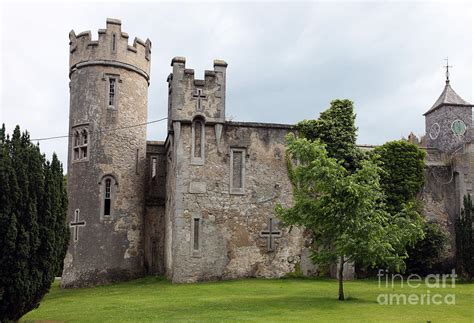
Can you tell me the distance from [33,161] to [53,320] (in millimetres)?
4822

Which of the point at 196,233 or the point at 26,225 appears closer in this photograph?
the point at 26,225

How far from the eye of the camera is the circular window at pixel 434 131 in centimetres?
3488

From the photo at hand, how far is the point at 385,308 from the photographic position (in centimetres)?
1853

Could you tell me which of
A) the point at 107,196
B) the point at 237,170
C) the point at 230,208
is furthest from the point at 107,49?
the point at 230,208

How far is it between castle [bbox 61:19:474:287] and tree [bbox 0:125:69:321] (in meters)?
10.5

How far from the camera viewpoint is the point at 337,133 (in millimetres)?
29469

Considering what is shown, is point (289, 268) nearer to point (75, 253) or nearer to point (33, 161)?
point (75, 253)

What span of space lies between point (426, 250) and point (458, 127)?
27.1ft

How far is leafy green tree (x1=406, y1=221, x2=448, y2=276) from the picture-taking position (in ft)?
97.8

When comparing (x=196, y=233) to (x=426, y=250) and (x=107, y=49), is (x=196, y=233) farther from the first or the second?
(x=426, y=250)

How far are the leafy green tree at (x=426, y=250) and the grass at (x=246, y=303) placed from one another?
9.75 feet

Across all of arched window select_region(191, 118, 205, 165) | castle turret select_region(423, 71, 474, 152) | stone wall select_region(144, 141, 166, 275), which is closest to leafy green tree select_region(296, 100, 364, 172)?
arched window select_region(191, 118, 205, 165)

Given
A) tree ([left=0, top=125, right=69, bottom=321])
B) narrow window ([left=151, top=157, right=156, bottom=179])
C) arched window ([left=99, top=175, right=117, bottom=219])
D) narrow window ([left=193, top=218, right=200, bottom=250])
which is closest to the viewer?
tree ([left=0, top=125, right=69, bottom=321])

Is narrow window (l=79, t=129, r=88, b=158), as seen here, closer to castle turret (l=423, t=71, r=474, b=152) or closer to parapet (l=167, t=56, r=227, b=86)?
parapet (l=167, t=56, r=227, b=86)
